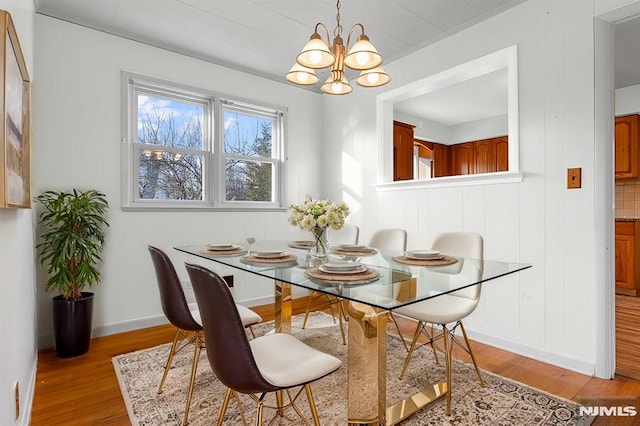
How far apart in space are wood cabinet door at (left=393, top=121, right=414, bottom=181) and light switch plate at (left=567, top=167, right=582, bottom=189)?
2.13 meters

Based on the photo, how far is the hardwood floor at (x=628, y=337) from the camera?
2.29 meters

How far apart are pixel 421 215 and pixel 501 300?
0.99 metres

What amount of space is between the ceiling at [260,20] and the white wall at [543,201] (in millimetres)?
253

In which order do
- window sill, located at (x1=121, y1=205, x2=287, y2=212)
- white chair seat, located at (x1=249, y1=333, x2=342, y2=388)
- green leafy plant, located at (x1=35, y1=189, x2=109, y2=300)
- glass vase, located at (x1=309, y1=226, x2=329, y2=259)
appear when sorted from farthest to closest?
window sill, located at (x1=121, y1=205, x2=287, y2=212)
green leafy plant, located at (x1=35, y1=189, x2=109, y2=300)
glass vase, located at (x1=309, y1=226, x2=329, y2=259)
white chair seat, located at (x1=249, y1=333, x2=342, y2=388)

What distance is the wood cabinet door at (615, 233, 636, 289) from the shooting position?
416cm

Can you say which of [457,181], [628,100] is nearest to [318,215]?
[457,181]

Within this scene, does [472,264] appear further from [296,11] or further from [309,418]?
[296,11]

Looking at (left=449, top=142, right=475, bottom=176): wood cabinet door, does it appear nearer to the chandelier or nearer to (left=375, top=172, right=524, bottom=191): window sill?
(left=375, top=172, right=524, bottom=191): window sill

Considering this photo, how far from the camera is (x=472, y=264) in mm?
1883

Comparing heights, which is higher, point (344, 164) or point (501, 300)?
point (344, 164)

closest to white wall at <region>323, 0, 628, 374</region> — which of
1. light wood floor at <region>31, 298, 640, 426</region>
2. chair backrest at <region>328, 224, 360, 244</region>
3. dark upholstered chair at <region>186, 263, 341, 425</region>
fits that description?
light wood floor at <region>31, 298, 640, 426</region>

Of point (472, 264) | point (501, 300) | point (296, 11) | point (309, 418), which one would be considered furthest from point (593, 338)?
point (296, 11)

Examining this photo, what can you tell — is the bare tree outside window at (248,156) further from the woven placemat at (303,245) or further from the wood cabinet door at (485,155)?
the wood cabinet door at (485,155)

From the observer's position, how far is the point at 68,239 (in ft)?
8.16
